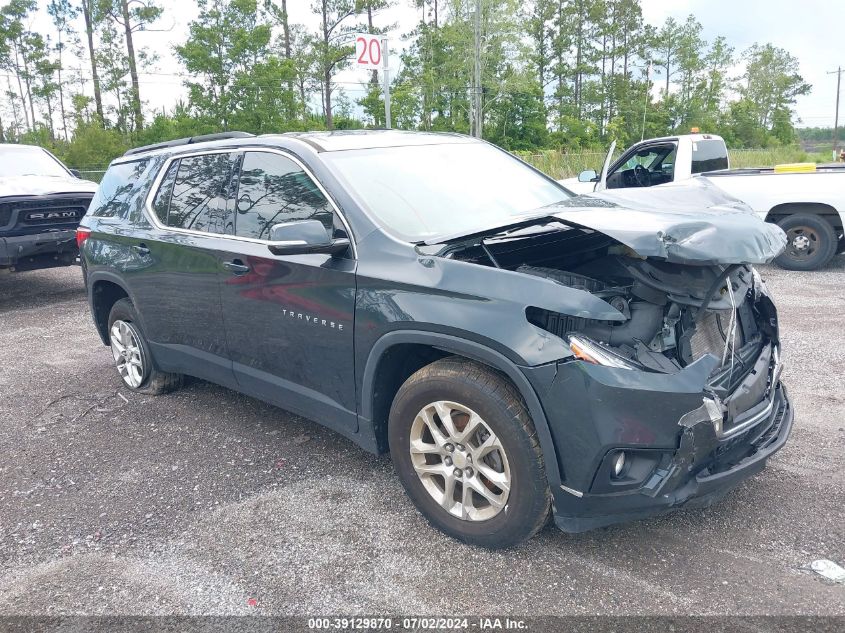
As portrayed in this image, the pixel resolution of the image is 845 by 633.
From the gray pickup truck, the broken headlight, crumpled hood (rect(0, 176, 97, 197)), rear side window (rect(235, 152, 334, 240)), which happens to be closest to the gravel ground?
the broken headlight

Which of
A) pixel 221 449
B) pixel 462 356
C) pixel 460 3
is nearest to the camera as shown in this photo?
pixel 462 356

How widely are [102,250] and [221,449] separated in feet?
6.49

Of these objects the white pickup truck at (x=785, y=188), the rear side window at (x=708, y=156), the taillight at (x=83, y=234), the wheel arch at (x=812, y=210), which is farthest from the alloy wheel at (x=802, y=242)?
the taillight at (x=83, y=234)

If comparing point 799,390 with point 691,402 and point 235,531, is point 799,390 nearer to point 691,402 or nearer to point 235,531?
point 691,402

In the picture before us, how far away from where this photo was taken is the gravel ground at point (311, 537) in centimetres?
268

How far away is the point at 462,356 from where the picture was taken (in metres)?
2.89

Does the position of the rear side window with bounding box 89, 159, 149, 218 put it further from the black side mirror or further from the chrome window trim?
the black side mirror

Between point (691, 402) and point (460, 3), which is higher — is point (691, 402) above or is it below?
below

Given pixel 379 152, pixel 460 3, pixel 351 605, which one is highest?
pixel 460 3

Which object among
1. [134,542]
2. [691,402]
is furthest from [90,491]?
[691,402]

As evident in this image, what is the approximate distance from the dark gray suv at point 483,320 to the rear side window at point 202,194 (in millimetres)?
18

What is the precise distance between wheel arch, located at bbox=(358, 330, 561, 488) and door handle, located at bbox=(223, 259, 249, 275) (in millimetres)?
1061

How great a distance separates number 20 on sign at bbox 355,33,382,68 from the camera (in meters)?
8.65

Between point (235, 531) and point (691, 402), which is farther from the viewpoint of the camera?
point (235, 531)
